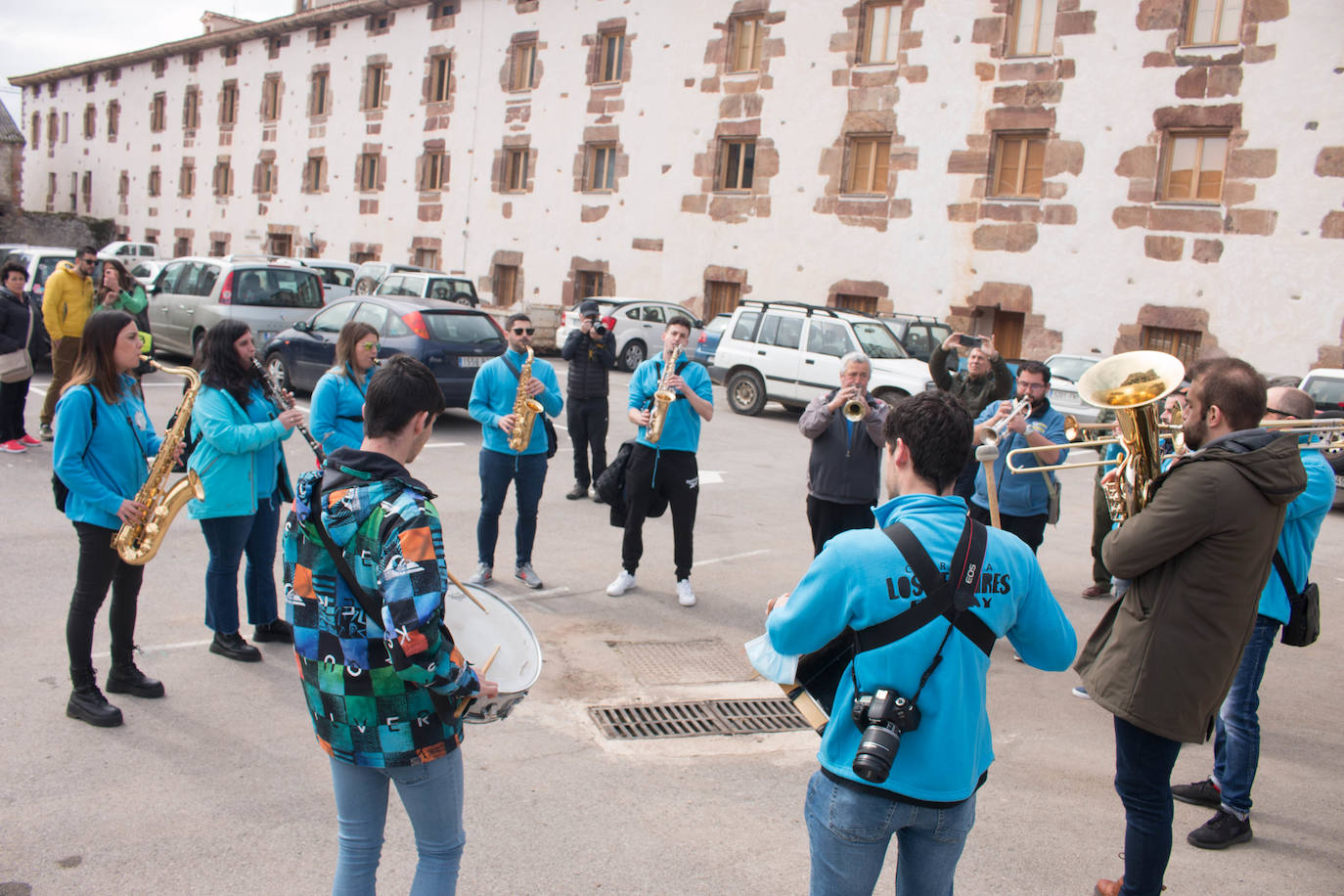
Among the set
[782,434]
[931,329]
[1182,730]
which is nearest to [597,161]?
[931,329]

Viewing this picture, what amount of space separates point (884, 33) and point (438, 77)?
14400mm

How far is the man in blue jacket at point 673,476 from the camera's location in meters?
6.56

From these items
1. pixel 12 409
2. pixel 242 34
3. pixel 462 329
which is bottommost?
pixel 12 409

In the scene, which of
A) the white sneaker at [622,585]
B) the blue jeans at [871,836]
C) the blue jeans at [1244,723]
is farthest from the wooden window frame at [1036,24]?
the blue jeans at [871,836]

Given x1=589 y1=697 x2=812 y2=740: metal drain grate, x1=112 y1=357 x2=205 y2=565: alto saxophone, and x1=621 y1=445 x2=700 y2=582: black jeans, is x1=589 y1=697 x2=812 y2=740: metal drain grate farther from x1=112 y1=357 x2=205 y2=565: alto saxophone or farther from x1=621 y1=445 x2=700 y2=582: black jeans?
x1=112 y1=357 x2=205 y2=565: alto saxophone

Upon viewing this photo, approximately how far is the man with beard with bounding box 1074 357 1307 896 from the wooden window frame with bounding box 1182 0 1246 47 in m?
17.9

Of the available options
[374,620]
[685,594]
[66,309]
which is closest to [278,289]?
[66,309]

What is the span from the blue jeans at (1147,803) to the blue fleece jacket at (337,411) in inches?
165

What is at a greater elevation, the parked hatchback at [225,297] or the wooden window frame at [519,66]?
the wooden window frame at [519,66]

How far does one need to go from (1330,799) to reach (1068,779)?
1102 millimetres

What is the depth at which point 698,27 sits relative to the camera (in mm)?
24250

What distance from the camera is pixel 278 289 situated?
50.2 ft

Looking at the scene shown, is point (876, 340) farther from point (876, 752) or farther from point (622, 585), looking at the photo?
point (876, 752)

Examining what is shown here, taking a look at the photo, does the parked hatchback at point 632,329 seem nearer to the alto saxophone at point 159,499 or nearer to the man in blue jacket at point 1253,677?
the alto saxophone at point 159,499
